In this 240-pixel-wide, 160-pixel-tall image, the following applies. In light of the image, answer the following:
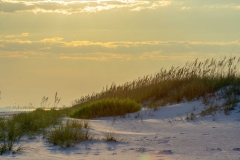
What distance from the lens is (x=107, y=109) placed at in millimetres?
12500

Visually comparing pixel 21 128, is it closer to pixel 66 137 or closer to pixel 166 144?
pixel 66 137

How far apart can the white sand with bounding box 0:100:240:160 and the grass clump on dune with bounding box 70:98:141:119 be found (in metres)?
2.21

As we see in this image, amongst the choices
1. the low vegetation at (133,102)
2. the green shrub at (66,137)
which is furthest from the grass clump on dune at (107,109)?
the green shrub at (66,137)

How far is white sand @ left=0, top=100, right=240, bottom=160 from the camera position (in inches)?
223

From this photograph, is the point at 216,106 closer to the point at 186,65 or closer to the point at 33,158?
the point at 186,65

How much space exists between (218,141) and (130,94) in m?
9.46

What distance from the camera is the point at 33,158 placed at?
551cm

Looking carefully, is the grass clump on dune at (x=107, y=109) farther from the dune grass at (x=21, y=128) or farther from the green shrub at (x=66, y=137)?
the green shrub at (x=66, y=137)

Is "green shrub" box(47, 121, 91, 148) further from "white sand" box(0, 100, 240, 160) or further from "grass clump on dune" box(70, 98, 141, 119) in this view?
"grass clump on dune" box(70, 98, 141, 119)

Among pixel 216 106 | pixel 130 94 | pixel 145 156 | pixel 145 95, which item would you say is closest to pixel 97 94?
pixel 130 94

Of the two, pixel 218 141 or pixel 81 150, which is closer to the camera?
pixel 81 150

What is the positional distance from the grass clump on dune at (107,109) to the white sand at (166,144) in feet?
7.25

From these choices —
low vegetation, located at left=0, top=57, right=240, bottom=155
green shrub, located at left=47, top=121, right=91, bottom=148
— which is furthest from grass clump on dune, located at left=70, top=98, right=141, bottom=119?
green shrub, located at left=47, top=121, right=91, bottom=148

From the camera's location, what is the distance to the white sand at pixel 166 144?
5676 mm
